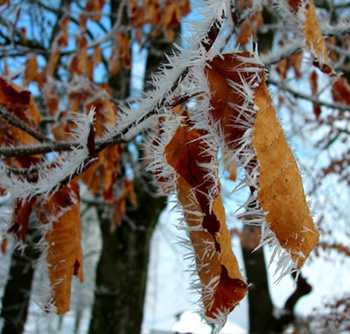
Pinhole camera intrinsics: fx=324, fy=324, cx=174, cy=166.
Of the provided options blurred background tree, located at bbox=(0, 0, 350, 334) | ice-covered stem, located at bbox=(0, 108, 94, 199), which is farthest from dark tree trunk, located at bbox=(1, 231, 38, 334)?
ice-covered stem, located at bbox=(0, 108, 94, 199)

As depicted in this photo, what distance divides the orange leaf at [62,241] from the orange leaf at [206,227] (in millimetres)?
406

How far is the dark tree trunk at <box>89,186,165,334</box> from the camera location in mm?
3793

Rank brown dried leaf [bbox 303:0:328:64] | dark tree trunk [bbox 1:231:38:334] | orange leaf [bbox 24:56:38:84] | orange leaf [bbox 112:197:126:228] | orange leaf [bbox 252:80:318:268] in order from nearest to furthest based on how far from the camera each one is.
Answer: orange leaf [bbox 252:80:318:268]
brown dried leaf [bbox 303:0:328:64]
orange leaf [bbox 24:56:38:84]
orange leaf [bbox 112:197:126:228]
dark tree trunk [bbox 1:231:38:334]

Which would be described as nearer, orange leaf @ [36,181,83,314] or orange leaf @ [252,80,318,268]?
orange leaf @ [252,80,318,268]

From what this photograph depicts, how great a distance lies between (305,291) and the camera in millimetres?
3404

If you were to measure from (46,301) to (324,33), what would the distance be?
1.40 metres

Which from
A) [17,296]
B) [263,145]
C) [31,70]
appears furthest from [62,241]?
[17,296]

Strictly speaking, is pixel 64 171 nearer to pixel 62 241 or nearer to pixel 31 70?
pixel 62 241

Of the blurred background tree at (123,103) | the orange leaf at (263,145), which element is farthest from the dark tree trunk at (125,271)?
the orange leaf at (263,145)

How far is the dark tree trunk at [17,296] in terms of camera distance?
438 centimetres

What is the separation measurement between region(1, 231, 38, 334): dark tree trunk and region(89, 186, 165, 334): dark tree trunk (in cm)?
104

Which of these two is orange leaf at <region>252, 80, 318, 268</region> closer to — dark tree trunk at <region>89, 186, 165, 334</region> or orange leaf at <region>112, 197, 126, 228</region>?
orange leaf at <region>112, 197, 126, 228</region>

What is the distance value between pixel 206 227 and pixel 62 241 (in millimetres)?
467

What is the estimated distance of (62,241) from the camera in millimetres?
823
